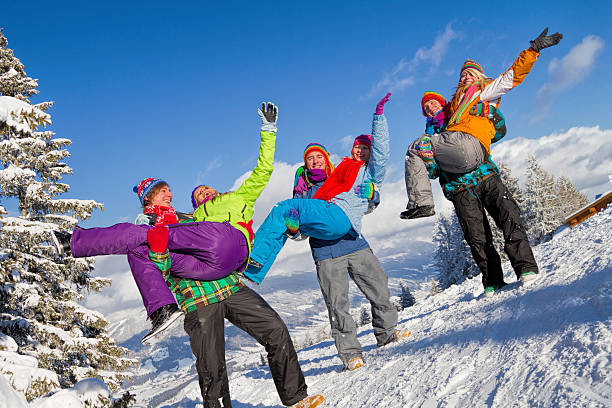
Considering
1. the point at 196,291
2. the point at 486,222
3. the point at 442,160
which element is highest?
the point at 442,160

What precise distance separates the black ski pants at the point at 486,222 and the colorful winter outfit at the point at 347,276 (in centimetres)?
115

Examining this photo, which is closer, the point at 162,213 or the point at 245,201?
the point at 162,213

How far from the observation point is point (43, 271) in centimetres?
951

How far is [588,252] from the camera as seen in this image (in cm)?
354

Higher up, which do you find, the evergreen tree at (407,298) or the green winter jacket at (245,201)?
the green winter jacket at (245,201)

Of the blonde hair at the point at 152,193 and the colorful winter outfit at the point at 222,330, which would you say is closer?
the colorful winter outfit at the point at 222,330

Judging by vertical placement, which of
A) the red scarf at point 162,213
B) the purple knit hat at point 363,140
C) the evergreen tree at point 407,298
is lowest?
the evergreen tree at point 407,298

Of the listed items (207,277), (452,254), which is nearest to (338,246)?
(207,277)

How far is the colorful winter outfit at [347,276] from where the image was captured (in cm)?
473

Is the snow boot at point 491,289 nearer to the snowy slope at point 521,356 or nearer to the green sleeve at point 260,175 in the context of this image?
the snowy slope at point 521,356

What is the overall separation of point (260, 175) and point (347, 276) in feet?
5.87

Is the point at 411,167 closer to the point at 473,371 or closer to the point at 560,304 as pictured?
the point at 560,304

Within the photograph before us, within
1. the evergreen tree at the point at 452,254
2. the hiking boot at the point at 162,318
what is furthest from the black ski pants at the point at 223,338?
the evergreen tree at the point at 452,254

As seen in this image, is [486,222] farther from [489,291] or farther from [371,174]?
[371,174]
